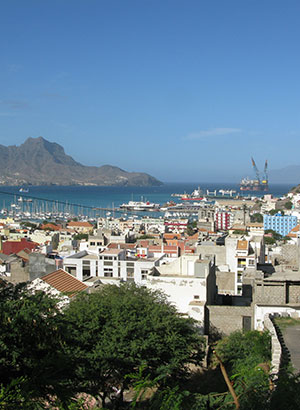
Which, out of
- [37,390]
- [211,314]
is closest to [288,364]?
[37,390]

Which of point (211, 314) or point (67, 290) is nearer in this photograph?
point (211, 314)

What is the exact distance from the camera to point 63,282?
12.9 meters

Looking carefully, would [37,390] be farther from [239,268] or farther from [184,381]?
[239,268]

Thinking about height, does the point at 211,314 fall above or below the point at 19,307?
below

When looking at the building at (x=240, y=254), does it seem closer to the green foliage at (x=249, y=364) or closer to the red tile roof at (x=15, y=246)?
the green foliage at (x=249, y=364)

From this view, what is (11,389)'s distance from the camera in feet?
15.8

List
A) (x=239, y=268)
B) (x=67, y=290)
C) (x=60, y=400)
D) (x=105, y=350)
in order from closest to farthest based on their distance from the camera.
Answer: (x=60, y=400), (x=105, y=350), (x=67, y=290), (x=239, y=268)

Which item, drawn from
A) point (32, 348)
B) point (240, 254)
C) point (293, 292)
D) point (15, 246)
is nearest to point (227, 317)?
point (293, 292)

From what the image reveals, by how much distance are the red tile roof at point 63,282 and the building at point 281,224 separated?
38.5m

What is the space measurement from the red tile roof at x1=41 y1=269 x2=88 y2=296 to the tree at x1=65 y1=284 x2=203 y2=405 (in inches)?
136

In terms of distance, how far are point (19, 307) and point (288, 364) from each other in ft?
12.1

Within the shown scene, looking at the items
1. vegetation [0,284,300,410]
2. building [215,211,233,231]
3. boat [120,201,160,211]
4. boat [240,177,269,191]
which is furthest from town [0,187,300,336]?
boat [240,177,269,191]

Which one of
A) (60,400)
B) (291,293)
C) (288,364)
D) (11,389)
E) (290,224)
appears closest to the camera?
(11,389)

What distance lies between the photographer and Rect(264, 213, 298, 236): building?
48456 millimetres
